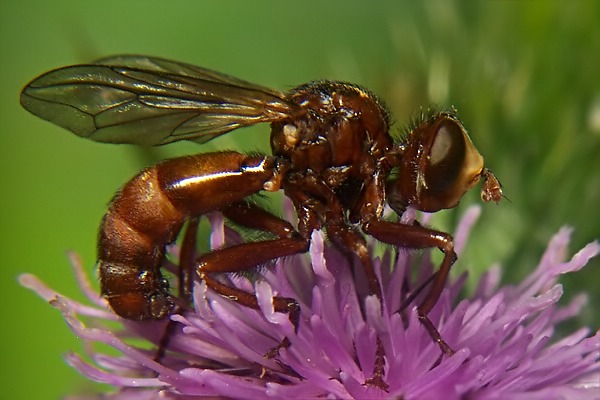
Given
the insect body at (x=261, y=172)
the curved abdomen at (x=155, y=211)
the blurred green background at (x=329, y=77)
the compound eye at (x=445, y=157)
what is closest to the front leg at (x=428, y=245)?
the insect body at (x=261, y=172)

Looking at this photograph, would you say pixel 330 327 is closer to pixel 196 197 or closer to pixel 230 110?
pixel 196 197

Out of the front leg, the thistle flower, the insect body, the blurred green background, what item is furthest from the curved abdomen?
the blurred green background

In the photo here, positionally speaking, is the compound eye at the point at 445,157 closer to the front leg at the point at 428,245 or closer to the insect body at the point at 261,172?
the insect body at the point at 261,172

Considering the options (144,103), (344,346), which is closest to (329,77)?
(144,103)

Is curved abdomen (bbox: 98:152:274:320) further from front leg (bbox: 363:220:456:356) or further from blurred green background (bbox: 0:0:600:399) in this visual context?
blurred green background (bbox: 0:0:600:399)

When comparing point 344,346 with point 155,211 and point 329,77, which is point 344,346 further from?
point 329,77

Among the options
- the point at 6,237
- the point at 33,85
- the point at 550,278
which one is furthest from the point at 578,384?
the point at 6,237
